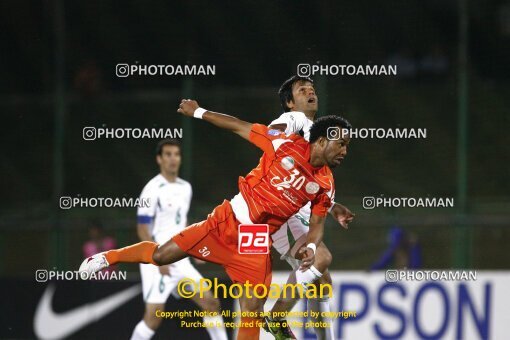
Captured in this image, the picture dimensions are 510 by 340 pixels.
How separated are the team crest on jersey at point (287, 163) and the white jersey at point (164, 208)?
5.93ft

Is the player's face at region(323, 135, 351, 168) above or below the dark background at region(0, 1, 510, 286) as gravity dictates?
below

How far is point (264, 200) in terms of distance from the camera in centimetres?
693

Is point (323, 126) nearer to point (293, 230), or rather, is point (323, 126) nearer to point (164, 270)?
point (293, 230)

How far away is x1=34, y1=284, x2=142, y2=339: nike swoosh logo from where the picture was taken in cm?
870

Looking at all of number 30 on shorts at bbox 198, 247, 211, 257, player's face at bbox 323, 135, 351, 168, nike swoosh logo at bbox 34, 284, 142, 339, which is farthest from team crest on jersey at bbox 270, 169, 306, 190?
nike swoosh logo at bbox 34, 284, 142, 339

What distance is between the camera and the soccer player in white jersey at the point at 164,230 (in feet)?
27.5

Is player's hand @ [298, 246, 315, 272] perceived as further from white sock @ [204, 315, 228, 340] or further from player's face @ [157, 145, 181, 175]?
player's face @ [157, 145, 181, 175]

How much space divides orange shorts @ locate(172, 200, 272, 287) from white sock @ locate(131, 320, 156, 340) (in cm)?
164

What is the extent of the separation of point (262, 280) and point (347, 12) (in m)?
2.49

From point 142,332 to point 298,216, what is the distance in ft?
6.24

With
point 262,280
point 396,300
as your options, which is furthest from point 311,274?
point 396,300

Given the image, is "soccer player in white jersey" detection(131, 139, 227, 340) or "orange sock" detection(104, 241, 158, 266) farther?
"soccer player in white jersey" detection(131, 139, 227, 340)

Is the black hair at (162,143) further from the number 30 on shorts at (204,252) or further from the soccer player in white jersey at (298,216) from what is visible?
the number 30 on shorts at (204,252)

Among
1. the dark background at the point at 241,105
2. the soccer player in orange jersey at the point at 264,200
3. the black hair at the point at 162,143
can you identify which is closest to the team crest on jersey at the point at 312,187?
the soccer player in orange jersey at the point at 264,200
